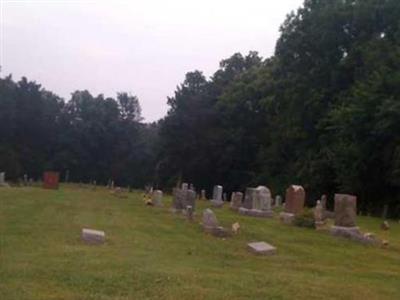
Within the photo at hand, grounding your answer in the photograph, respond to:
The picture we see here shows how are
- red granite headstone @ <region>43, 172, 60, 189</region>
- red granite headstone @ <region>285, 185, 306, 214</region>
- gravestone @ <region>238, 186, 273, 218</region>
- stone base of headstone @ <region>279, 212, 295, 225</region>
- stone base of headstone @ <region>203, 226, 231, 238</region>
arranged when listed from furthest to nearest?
red granite headstone @ <region>43, 172, 60, 189</region>
gravestone @ <region>238, 186, 273, 218</region>
red granite headstone @ <region>285, 185, 306, 214</region>
stone base of headstone @ <region>279, 212, 295, 225</region>
stone base of headstone @ <region>203, 226, 231, 238</region>

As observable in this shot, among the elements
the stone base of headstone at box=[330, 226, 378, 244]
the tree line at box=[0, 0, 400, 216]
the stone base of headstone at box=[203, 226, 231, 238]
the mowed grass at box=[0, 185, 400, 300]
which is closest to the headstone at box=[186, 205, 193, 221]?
the mowed grass at box=[0, 185, 400, 300]

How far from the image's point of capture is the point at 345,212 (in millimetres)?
20250

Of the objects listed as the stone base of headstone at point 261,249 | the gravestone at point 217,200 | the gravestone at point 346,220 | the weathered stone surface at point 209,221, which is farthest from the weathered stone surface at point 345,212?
the gravestone at point 217,200

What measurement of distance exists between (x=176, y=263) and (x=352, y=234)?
8.32 metres

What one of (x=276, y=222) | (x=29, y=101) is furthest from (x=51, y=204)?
(x=29, y=101)

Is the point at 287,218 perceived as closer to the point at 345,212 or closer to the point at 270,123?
the point at 345,212

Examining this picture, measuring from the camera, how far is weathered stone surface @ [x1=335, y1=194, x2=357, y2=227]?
65.9 feet

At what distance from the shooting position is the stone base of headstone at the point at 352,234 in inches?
736

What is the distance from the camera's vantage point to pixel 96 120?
87938 millimetres

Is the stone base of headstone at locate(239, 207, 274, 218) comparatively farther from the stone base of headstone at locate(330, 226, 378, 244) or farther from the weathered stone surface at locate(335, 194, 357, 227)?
the stone base of headstone at locate(330, 226, 378, 244)

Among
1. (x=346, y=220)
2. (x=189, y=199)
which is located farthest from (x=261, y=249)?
(x=189, y=199)

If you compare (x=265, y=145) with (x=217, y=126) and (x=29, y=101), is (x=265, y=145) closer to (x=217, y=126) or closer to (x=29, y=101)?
(x=217, y=126)

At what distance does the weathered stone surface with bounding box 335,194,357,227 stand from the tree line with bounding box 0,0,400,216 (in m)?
14.6

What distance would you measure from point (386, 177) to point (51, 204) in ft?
62.6
